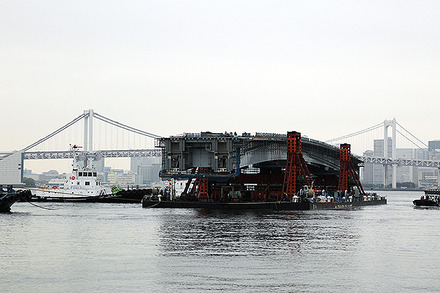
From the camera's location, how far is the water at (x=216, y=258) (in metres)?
33.0

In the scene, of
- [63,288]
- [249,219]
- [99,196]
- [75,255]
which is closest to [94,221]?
[249,219]

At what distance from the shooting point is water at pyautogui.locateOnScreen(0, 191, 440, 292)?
33.0 metres

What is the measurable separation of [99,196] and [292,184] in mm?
47242

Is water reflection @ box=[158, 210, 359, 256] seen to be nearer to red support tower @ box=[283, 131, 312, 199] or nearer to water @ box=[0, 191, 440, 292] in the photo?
water @ box=[0, 191, 440, 292]

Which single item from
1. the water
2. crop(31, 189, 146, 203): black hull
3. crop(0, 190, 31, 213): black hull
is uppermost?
crop(0, 190, 31, 213): black hull

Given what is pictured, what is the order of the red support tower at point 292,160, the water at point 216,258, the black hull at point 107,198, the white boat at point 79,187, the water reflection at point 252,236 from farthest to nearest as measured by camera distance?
the white boat at point 79,187
the black hull at point 107,198
the red support tower at point 292,160
the water reflection at point 252,236
the water at point 216,258

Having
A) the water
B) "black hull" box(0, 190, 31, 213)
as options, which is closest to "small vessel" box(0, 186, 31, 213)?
A: "black hull" box(0, 190, 31, 213)

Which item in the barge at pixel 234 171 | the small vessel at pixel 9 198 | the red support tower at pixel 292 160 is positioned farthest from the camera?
the red support tower at pixel 292 160

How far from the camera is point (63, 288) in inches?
1260

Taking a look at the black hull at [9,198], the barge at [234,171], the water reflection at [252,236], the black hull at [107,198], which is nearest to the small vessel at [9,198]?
the black hull at [9,198]

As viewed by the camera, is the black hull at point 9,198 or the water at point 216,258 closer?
the water at point 216,258

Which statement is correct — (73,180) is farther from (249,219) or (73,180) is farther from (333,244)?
(333,244)

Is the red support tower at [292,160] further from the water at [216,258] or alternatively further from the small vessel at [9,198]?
the small vessel at [9,198]

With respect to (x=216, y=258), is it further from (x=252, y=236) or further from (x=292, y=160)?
(x=292, y=160)
